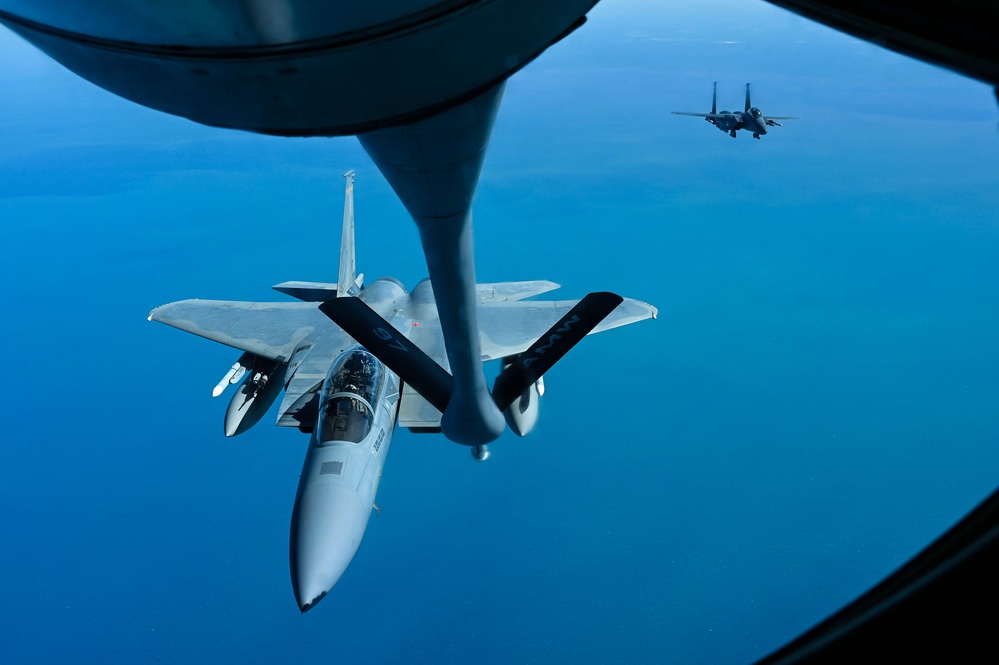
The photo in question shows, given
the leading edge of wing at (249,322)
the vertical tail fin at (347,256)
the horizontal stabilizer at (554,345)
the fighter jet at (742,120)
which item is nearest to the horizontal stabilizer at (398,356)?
the horizontal stabilizer at (554,345)

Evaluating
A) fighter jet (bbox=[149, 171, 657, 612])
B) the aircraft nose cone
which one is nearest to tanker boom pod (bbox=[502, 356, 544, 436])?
fighter jet (bbox=[149, 171, 657, 612])

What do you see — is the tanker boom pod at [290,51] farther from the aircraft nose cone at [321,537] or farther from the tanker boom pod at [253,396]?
the tanker boom pod at [253,396]

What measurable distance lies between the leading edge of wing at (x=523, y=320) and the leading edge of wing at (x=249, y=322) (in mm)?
2908

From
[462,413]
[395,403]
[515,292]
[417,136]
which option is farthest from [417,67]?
[515,292]

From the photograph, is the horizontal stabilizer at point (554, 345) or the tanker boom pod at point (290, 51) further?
the horizontal stabilizer at point (554, 345)

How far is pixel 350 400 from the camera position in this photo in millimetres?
6598

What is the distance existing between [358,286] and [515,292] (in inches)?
128

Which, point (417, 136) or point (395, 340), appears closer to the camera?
point (417, 136)

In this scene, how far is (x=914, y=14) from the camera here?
1129mm

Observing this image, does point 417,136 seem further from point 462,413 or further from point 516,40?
point 462,413

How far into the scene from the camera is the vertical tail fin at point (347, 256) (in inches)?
422

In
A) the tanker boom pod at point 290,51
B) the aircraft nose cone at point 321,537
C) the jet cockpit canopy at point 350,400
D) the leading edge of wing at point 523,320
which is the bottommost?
the aircraft nose cone at point 321,537

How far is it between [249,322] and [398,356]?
709cm

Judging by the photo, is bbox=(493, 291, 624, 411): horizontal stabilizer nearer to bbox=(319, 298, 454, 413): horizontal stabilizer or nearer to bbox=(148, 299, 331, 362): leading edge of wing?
bbox=(319, 298, 454, 413): horizontal stabilizer
